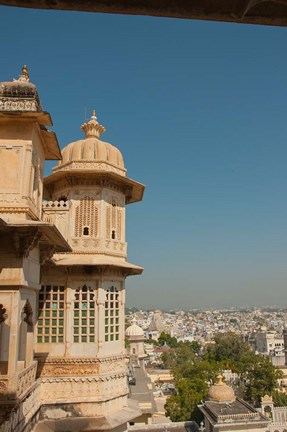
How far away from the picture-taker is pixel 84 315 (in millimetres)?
12383

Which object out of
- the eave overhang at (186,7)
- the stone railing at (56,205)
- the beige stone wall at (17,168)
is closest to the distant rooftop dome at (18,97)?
the beige stone wall at (17,168)

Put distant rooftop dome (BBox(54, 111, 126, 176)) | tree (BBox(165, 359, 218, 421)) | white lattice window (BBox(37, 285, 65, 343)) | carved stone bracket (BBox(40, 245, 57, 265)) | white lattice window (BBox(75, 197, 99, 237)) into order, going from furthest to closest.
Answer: tree (BBox(165, 359, 218, 421))
distant rooftop dome (BBox(54, 111, 126, 176))
white lattice window (BBox(75, 197, 99, 237))
white lattice window (BBox(37, 285, 65, 343))
carved stone bracket (BBox(40, 245, 57, 265))

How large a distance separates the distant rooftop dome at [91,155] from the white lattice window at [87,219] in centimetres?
125

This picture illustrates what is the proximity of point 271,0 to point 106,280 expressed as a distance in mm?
11055

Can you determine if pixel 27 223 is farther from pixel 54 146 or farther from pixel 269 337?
pixel 269 337

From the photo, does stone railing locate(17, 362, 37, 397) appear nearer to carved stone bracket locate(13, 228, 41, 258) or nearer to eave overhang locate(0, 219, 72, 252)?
carved stone bracket locate(13, 228, 41, 258)

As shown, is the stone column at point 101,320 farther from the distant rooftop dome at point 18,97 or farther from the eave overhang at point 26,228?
the distant rooftop dome at point 18,97

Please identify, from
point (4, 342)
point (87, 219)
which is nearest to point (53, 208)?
point (87, 219)

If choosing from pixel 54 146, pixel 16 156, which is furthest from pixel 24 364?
pixel 54 146

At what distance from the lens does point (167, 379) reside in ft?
183

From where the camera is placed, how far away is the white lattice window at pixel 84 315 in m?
12.2

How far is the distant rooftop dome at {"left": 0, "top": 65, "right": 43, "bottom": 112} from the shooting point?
28.8ft

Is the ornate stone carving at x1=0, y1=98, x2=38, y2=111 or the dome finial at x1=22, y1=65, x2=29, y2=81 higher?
the dome finial at x1=22, y1=65, x2=29, y2=81

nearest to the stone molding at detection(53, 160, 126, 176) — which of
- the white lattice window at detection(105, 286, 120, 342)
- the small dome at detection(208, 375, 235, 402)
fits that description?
the white lattice window at detection(105, 286, 120, 342)
